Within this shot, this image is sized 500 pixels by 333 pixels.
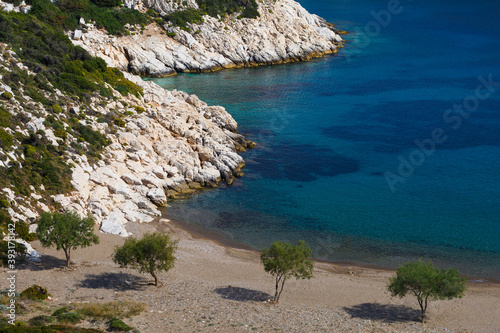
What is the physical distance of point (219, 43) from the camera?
115 m

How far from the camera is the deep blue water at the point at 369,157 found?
50312mm

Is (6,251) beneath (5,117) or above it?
beneath

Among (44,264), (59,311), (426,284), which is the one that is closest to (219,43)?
(44,264)

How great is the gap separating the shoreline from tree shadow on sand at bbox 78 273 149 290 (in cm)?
1056

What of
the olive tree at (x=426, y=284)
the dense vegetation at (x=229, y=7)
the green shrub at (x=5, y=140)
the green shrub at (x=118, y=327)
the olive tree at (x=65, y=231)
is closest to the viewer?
the green shrub at (x=118, y=327)

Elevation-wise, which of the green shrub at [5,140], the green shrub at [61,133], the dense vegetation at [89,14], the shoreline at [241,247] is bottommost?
the shoreline at [241,247]

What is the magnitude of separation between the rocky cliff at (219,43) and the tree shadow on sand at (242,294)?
68.7 meters

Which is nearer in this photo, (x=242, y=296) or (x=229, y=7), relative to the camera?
(x=242, y=296)

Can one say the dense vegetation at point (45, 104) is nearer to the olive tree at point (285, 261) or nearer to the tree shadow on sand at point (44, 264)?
the tree shadow on sand at point (44, 264)

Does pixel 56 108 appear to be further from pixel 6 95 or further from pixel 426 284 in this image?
pixel 426 284

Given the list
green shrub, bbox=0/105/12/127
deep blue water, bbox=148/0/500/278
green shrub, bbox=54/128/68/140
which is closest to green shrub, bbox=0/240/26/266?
green shrub, bbox=0/105/12/127

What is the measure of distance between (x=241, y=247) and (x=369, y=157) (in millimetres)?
26898

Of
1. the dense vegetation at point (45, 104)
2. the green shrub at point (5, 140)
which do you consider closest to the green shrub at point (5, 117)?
the dense vegetation at point (45, 104)

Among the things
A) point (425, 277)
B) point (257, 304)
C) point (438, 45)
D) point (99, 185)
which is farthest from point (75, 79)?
point (438, 45)
